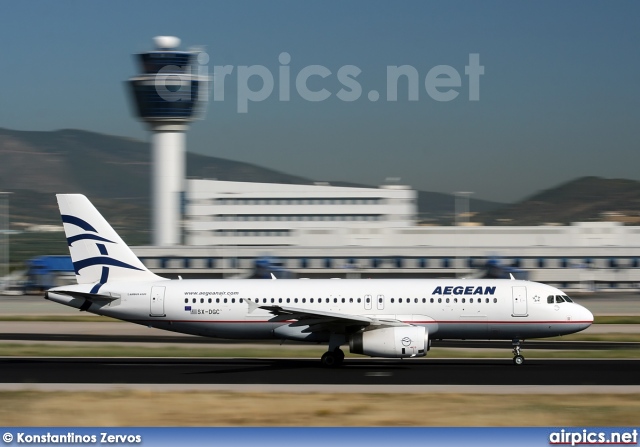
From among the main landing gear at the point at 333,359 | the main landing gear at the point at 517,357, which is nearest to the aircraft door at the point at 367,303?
the main landing gear at the point at 333,359

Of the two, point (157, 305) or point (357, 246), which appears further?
point (357, 246)

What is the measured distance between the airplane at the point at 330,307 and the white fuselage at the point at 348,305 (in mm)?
35

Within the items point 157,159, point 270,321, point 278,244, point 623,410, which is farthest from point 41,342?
point 278,244

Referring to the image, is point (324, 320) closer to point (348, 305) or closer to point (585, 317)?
point (348, 305)

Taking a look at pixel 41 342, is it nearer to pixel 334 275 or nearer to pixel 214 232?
pixel 334 275

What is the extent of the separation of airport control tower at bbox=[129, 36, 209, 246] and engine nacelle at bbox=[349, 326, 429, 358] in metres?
92.2

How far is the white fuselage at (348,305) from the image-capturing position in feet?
103

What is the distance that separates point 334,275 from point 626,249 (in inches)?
1412

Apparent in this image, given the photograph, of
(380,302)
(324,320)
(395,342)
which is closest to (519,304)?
(380,302)

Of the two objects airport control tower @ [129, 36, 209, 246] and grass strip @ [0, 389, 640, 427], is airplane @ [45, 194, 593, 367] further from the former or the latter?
airport control tower @ [129, 36, 209, 246]

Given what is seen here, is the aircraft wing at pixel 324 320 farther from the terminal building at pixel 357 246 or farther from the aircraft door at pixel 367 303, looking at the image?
the terminal building at pixel 357 246

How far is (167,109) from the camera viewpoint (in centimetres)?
11794

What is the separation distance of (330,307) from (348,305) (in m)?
0.67

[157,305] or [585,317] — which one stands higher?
[157,305]
